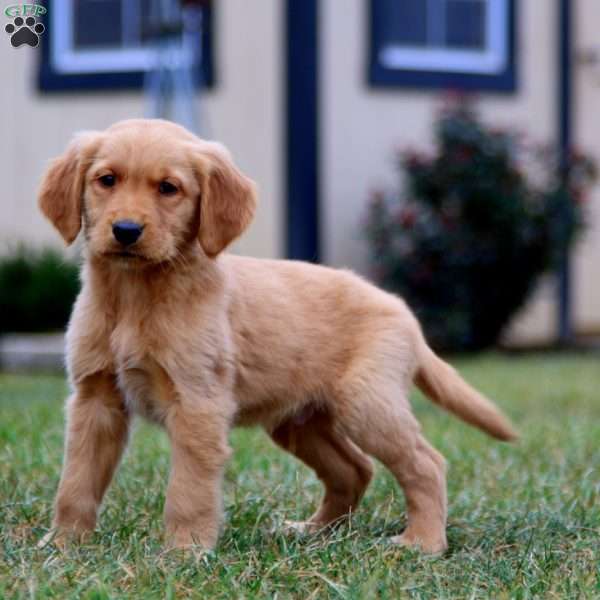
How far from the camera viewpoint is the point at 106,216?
3857 mm

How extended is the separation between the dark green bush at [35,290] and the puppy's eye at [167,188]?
7.41 meters

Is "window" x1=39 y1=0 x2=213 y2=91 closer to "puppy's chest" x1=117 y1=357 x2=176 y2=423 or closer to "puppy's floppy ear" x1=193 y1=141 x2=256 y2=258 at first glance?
"puppy's floppy ear" x1=193 y1=141 x2=256 y2=258

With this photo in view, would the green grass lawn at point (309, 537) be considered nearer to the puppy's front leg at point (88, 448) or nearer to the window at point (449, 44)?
the puppy's front leg at point (88, 448)

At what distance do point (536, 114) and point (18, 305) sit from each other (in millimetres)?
4979

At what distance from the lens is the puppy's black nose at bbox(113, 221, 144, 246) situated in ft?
12.4

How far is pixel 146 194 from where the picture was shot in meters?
3.89

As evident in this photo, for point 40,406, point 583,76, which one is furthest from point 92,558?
point 583,76

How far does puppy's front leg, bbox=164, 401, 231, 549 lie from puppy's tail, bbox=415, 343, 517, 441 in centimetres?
95

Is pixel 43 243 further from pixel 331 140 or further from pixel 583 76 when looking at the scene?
pixel 583 76

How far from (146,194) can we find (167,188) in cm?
8

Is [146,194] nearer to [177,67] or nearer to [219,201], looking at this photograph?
[219,201]

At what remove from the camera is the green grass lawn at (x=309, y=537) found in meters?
3.45

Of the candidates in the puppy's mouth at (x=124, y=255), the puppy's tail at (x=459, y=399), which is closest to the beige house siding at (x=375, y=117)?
the puppy's tail at (x=459, y=399)

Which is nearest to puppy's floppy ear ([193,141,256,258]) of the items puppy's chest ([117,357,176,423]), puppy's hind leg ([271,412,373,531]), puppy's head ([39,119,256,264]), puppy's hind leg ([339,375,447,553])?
puppy's head ([39,119,256,264])
